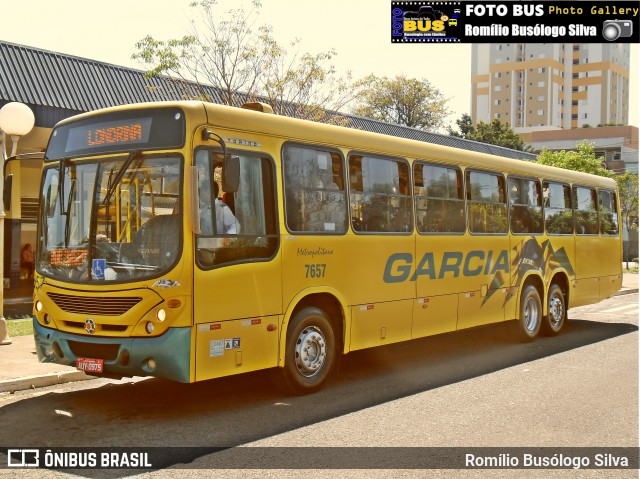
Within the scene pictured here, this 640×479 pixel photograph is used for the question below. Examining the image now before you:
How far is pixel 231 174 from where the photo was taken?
7316mm

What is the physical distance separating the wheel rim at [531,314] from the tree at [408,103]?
196 ft

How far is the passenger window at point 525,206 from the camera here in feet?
42.7

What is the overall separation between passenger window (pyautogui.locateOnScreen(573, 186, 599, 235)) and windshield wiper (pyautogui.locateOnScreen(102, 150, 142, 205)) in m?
10.3

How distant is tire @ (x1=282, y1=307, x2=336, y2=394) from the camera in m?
8.36

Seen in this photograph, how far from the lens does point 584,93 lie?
129125mm

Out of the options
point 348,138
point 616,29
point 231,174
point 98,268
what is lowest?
point 98,268

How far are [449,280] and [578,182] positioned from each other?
18.5ft

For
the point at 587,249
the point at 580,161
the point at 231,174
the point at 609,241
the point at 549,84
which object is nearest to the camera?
the point at 231,174

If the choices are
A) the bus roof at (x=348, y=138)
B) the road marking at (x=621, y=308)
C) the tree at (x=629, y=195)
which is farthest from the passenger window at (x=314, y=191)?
the tree at (x=629, y=195)

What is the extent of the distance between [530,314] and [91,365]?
867 centimetres

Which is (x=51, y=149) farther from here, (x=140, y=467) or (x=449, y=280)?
(x=449, y=280)

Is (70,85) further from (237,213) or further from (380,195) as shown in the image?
(237,213)

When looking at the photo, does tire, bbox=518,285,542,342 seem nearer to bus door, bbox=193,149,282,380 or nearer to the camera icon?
the camera icon

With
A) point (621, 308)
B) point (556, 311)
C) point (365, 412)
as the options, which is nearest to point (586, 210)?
point (556, 311)
